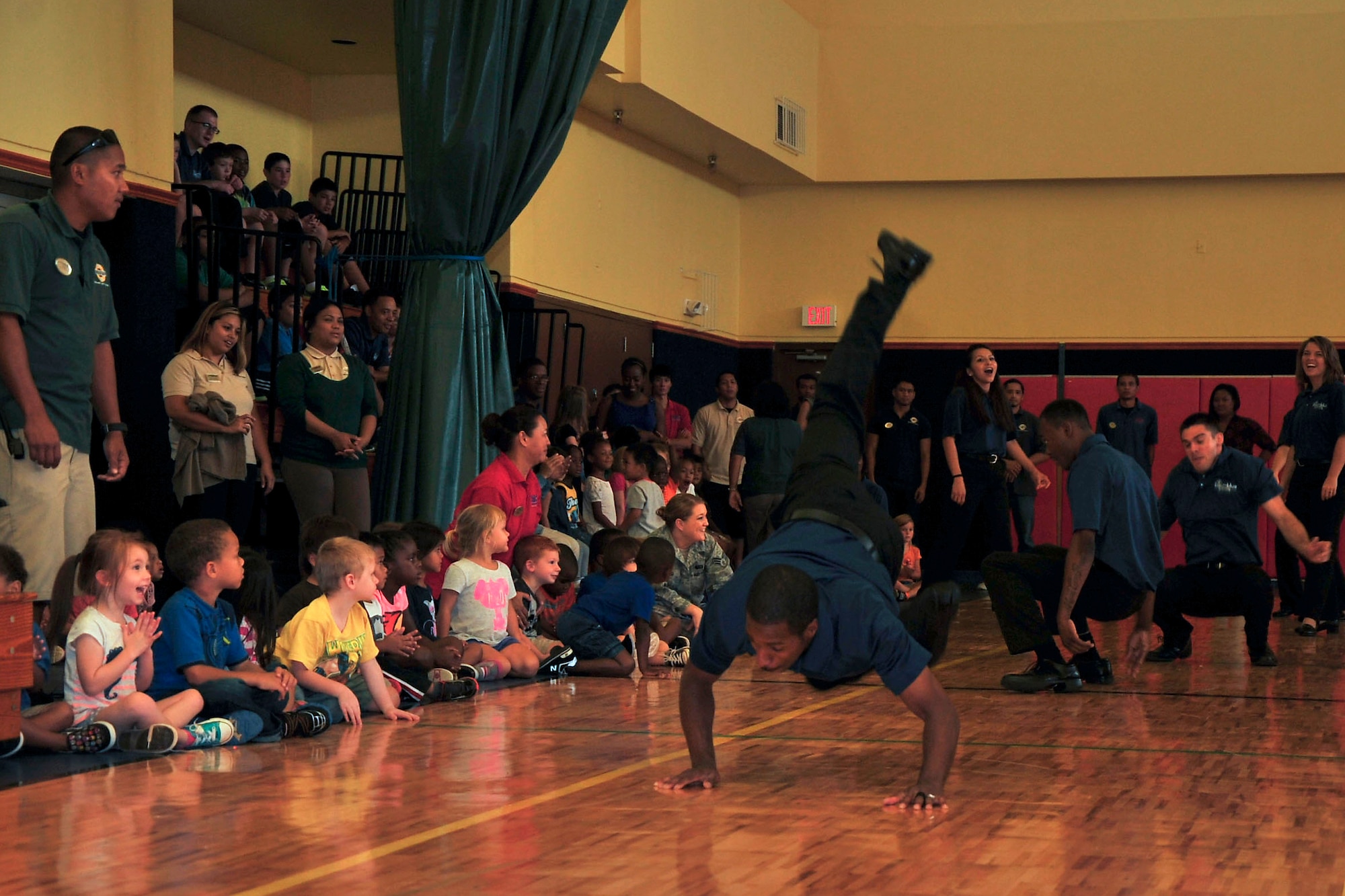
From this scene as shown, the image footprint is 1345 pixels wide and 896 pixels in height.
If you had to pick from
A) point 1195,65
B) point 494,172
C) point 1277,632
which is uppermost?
point 1195,65

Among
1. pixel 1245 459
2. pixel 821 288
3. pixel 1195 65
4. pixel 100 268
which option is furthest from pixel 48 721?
pixel 1195 65

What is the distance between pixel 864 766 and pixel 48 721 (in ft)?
6.98

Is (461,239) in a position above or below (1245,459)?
above

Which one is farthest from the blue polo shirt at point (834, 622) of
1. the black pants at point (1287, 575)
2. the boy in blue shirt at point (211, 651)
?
the black pants at point (1287, 575)

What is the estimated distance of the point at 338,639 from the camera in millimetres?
4613

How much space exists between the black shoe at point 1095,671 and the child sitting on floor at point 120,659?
305 cm

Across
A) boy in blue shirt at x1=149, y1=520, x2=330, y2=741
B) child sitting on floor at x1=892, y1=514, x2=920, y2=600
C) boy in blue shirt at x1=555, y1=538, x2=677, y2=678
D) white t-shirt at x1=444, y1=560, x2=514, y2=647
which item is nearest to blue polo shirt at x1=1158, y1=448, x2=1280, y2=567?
boy in blue shirt at x1=555, y1=538, x2=677, y2=678

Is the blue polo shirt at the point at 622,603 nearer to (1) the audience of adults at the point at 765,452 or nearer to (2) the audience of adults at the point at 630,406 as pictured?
(2) the audience of adults at the point at 630,406

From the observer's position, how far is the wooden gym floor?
2730 millimetres

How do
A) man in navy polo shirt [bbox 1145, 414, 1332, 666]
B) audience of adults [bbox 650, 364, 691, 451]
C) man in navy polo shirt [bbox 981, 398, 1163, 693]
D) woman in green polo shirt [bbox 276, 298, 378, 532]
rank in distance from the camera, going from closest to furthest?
man in navy polo shirt [bbox 981, 398, 1163, 693], man in navy polo shirt [bbox 1145, 414, 1332, 666], woman in green polo shirt [bbox 276, 298, 378, 532], audience of adults [bbox 650, 364, 691, 451]

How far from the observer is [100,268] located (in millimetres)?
4668

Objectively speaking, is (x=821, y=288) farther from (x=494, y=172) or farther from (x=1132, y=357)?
(x=494, y=172)

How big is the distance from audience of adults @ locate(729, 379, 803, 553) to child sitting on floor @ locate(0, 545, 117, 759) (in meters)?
5.64

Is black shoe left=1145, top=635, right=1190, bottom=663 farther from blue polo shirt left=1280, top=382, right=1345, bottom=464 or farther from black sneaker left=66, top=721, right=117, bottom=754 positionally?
black sneaker left=66, top=721, right=117, bottom=754
